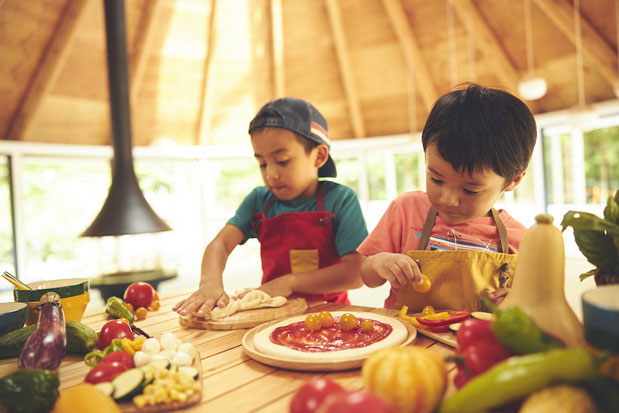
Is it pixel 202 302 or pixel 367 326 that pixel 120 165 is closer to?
pixel 202 302

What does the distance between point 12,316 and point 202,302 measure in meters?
0.48

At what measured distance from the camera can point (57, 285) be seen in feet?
3.87

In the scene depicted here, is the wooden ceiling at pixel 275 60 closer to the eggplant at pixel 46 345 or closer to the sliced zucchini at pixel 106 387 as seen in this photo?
the eggplant at pixel 46 345

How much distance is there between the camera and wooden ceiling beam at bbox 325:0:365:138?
5055 millimetres

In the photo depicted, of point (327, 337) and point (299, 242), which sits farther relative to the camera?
point (299, 242)

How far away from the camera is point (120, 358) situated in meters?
0.79

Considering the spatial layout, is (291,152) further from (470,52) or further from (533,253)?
(470,52)

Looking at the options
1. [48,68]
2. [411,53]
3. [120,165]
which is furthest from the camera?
[411,53]

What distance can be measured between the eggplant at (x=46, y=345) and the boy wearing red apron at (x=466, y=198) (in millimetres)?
797

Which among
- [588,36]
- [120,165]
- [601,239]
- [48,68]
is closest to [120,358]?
[601,239]

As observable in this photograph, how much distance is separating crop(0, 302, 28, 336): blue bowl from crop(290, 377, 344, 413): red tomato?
2.60 ft

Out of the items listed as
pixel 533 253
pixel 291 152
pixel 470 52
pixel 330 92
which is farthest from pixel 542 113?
pixel 533 253

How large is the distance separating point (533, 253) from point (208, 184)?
6.06m

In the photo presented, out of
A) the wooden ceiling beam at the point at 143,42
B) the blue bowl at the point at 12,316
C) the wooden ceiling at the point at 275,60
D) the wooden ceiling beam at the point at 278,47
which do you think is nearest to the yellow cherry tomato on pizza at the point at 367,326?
the blue bowl at the point at 12,316
